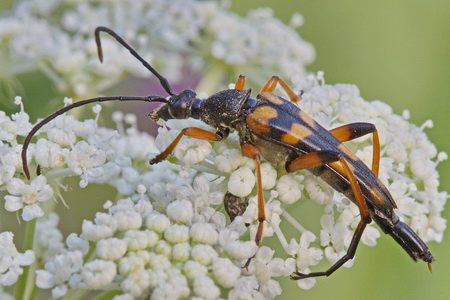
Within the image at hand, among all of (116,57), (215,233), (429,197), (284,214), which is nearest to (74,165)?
(215,233)

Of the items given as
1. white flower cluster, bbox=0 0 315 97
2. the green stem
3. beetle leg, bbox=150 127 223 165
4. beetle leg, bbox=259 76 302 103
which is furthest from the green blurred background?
beetle leg, bbox=150 127 223 165

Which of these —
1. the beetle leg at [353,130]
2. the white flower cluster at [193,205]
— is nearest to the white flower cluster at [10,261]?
the white flower cluster at [193,205]

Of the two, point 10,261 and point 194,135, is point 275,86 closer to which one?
point 194,135

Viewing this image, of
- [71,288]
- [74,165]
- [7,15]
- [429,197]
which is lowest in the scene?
[7,15]

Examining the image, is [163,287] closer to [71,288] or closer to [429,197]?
[71,288]

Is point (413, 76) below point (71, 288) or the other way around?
the other way around

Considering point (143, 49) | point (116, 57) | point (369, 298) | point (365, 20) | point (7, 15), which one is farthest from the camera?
point (365, 20)

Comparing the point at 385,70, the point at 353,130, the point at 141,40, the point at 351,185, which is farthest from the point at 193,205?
the point at 385,70

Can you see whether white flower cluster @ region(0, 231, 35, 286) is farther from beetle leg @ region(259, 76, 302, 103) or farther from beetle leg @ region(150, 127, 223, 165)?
beetle leg @ region(259, 76, 302, 103)
